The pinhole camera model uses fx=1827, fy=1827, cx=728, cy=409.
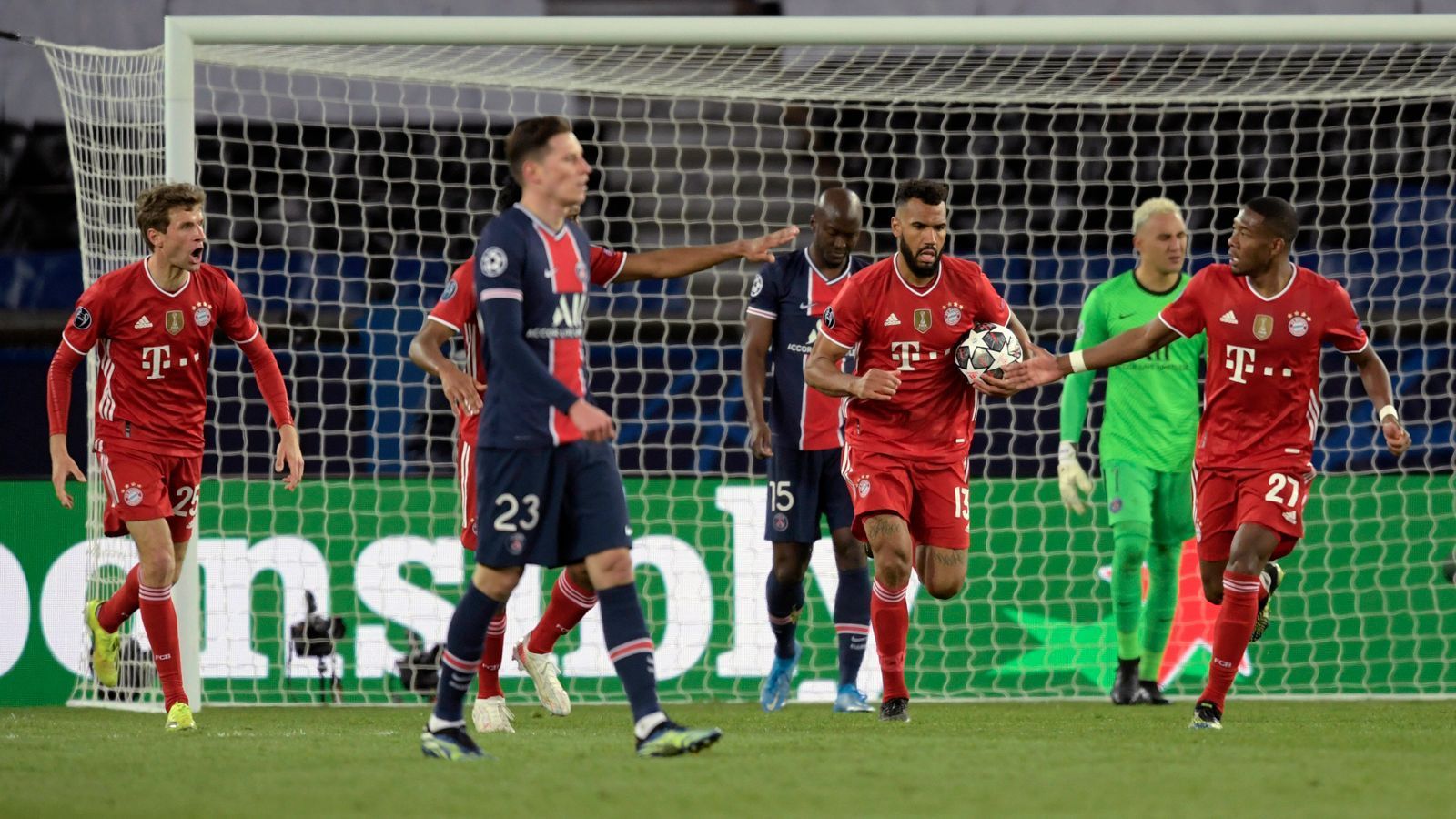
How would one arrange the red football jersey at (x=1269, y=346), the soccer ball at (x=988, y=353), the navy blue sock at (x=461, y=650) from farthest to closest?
the soccer ball at (x=988, y=353) → the red football jersey at (x=1269, y=346) → the navy blue sock at (x=461, y=650)

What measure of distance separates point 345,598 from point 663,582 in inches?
63.9

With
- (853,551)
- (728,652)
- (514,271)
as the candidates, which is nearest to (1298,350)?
(853,551)

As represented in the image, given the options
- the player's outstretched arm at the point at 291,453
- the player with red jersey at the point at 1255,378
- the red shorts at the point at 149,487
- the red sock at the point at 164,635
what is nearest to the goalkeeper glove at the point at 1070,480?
the player with red jersey at the point at 1255,378

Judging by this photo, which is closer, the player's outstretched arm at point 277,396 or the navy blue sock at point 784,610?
the player's outstretched arm at point 277,396

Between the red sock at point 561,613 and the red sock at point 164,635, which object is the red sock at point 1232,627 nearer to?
the red sock at point 561,613

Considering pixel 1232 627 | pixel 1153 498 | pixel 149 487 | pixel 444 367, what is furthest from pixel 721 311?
pixel 444 367

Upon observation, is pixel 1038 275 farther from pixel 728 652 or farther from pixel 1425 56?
pixel 728 652

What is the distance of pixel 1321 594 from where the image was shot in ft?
31.4

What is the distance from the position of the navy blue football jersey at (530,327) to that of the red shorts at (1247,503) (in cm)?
258

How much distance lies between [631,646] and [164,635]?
108 inches

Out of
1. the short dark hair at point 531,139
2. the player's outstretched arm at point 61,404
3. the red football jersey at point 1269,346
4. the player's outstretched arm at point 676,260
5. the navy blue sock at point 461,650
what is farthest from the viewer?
the player's outstretched arm at point 61,404

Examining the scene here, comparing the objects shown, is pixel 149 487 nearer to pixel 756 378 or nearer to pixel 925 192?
pixel 756 378

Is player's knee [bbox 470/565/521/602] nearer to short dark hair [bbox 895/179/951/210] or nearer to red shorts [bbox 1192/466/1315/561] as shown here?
short dark hair [bbox 895/179/951/210]

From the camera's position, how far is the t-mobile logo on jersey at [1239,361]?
665 centimetres
